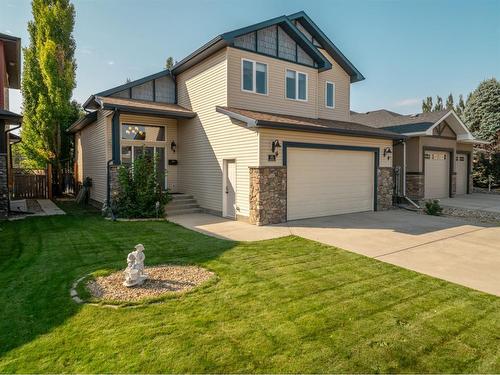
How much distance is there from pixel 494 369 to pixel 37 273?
19.9ft

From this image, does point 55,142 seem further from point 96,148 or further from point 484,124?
point 484,124

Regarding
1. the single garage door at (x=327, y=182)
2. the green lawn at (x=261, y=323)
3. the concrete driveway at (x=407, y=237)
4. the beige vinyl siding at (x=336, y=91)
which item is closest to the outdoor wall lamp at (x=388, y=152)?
the single garage door at (x=327, y=182)

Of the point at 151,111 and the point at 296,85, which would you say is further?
the point at 296,85

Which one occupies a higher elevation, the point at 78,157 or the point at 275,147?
the point at 78,157

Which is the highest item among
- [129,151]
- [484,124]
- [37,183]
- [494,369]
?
[484,124]

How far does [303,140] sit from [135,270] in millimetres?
7285

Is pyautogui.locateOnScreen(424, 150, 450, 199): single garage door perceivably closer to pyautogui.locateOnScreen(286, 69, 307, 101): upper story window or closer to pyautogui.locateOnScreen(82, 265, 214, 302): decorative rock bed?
pyautogui.locateOnScreen(286, 69, 307, 101): upper story window

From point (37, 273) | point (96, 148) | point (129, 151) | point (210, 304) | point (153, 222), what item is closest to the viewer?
point (210, 304)

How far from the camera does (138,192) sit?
10.8m

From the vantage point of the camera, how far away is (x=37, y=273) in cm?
513

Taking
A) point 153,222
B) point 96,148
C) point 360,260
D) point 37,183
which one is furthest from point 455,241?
point 37,183

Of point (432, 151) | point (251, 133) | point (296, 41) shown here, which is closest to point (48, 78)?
point (296, 41)

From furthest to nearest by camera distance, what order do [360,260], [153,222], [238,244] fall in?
[153,222], [238,244], [360,260]

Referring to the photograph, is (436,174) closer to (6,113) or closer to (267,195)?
(267,195)
